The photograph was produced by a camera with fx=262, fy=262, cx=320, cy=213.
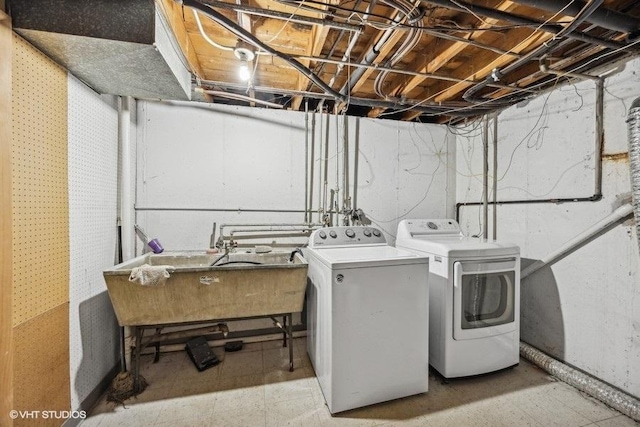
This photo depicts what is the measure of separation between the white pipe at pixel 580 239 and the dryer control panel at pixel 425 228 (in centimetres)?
64

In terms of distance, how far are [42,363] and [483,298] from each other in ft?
9.00

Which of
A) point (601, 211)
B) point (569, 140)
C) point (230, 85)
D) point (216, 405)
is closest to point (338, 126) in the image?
point (230, 85)

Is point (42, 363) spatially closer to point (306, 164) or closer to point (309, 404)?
A: point (309, 404)

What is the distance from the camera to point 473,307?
1968 millimetres

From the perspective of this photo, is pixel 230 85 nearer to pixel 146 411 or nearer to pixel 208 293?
pixel 208 293

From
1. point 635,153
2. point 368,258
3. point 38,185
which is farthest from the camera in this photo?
point 368,258

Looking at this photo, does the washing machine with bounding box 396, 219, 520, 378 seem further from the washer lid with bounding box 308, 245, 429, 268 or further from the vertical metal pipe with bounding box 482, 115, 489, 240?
the vertical metal pipe with bounding box 482, 115, 489, 240

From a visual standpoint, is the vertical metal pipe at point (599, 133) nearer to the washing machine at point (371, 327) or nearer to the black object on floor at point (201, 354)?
the washing machine at point (371, 327)

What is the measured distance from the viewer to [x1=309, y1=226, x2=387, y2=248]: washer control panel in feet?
7.28

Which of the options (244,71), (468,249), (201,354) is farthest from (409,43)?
(201,354)

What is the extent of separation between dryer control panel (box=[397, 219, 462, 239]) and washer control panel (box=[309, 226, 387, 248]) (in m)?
0.29

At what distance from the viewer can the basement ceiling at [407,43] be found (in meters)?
A: 1.42

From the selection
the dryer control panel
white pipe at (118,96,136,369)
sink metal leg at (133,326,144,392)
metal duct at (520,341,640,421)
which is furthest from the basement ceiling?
metal duct at (520,341,640,421)

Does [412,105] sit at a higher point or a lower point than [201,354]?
higher
